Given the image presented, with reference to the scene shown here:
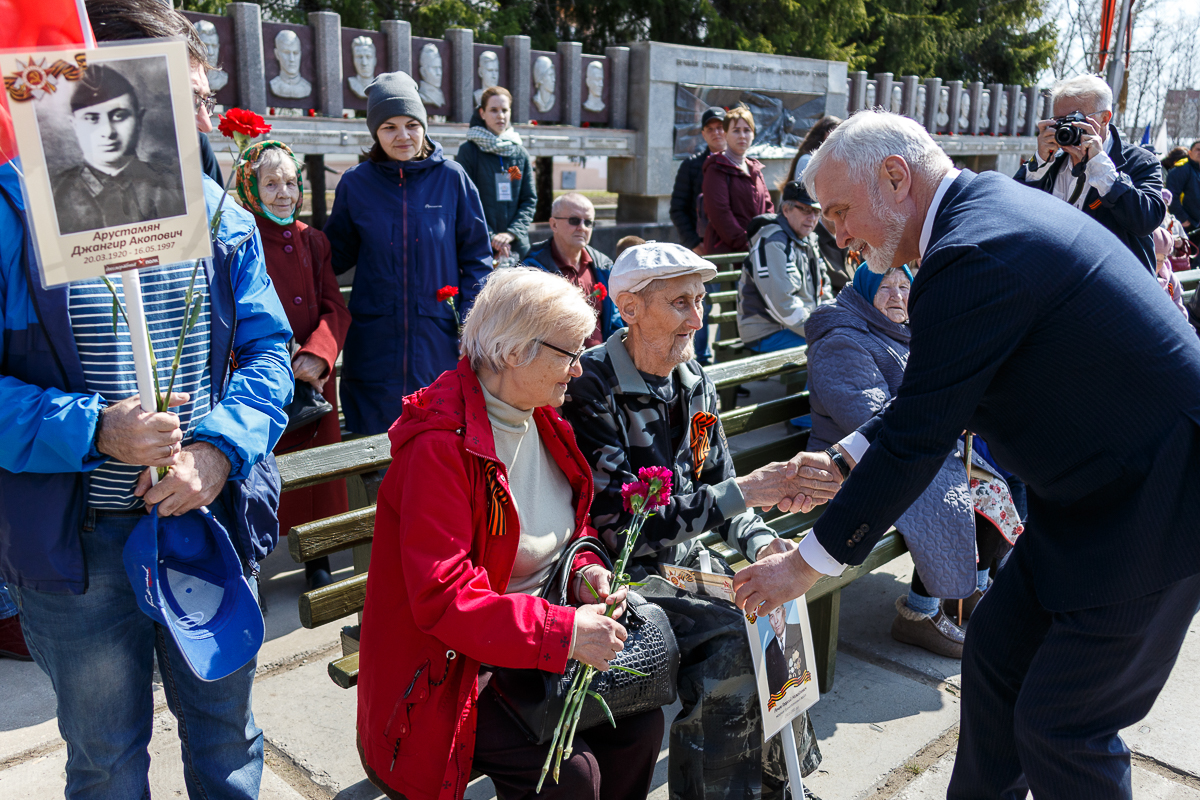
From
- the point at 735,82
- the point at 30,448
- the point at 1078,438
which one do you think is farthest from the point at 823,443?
the point at 735,82

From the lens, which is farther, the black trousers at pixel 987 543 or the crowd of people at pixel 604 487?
the black trousers at pixel 987 543

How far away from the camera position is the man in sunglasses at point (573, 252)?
5.17 meters

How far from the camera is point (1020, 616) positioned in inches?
92.9

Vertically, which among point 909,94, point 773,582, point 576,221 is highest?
point 909,94

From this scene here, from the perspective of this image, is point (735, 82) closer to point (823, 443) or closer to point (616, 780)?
point (823, 443)

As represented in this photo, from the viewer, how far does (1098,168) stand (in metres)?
4.55

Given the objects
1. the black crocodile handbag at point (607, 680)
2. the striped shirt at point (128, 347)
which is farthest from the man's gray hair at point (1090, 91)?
the striped shirt at point (128, 347)

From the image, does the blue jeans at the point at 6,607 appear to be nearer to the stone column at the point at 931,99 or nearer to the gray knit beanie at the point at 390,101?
the gray knit beanie at the point at 390,101

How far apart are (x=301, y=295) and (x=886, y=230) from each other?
2.60 m

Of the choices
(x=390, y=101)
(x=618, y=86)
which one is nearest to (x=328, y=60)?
(x=618, y=86)

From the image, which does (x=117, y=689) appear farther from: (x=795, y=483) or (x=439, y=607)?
(x=795, y=483)

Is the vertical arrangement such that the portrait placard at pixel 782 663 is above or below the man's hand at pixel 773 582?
below

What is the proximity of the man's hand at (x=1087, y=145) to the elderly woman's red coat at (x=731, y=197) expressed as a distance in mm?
2757

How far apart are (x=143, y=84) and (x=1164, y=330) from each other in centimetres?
200
